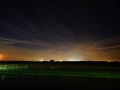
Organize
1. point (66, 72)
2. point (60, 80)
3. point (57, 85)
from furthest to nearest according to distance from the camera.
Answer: point (66, 72)
point (60, 80)
point (57, 85)

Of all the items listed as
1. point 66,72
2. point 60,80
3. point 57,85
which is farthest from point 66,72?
point 57,85

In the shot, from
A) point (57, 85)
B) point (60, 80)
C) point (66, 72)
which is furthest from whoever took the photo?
point (66, 72)

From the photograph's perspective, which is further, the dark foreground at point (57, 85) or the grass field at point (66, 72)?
the grass field at point (66, 72)

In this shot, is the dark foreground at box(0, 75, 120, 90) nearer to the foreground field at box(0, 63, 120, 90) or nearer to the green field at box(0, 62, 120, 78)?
the foreground field at box(0, 63, 120, 90)

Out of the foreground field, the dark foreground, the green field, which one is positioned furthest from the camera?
the green field

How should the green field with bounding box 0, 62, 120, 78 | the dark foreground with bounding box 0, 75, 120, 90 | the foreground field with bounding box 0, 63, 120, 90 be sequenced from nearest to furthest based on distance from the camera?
1. the dark foreground with bounding box 0, 75, 120, 90
2. the foreground field with bounding box 0, 63, 120, 90
3. the green field with bounding box 0, 62, 120, 78

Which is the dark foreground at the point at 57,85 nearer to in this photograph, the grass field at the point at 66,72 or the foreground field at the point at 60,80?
the foreground field at the point at 60,80

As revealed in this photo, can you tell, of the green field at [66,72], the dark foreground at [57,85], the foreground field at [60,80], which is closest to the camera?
the dark foreground at [57,85]

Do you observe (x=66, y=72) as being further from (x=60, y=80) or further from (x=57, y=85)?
(x=57, y=85)

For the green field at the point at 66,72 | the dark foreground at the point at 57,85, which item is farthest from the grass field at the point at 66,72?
the dark foreground at the point at 57,85

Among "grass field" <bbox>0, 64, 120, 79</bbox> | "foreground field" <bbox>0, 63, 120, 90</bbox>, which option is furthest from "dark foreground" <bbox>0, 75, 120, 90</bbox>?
"grass field" <bbox>0, 64, 120, 79</bbox>

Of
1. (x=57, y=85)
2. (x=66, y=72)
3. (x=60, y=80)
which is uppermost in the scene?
(x=66, y=72)

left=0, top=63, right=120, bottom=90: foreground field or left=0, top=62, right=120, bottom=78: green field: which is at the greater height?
left=0, top=62, right=120, bottom=78: green field

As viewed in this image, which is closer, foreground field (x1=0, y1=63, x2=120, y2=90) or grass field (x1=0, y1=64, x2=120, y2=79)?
foreground field (x1=0, y1=63, x2=120, y2=90)
